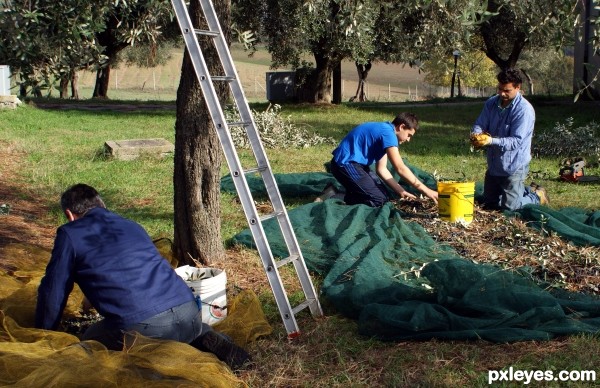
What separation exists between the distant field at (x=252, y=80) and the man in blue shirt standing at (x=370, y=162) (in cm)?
4511

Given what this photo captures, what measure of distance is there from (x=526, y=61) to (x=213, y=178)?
57.8 meters

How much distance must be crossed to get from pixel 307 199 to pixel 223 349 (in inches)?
217

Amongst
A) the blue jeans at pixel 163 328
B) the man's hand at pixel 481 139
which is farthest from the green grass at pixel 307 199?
the man's hand at pixel 481 139

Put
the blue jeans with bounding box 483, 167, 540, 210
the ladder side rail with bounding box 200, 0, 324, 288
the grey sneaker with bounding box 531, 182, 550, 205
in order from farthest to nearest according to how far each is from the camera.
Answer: the grey sneaker with bounding box 531, 182, 550, 205, the blue jeans with bounding box 483, 167, 540, 210, the ladder side rail with bounding box 200, 0, 324, 288

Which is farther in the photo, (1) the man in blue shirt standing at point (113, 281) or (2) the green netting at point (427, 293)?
(2) the green netting at point (427, 293)

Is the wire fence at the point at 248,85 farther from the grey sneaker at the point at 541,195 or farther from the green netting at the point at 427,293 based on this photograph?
the green netting at the point at 427,293

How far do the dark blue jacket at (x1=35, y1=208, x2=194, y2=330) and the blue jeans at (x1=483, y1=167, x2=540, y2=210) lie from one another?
4.99 m

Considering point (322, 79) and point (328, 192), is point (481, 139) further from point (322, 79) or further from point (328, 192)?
point (322, 79)

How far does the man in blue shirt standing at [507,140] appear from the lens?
27.5 ft

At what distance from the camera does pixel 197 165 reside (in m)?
6.63

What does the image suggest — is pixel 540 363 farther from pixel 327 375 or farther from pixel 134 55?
pixel 134 55

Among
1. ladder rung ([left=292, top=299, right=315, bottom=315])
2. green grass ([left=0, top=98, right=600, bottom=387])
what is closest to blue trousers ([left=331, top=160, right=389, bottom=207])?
green grass ([left=0, top=98, right=600, bottom=387])

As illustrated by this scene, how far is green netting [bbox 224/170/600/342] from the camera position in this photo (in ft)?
16.6

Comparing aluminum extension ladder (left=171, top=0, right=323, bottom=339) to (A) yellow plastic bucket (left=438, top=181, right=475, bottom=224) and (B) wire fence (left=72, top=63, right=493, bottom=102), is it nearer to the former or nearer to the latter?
(A) yellow plastic bucket (left=438, top=181, right=475, bottom=224)
